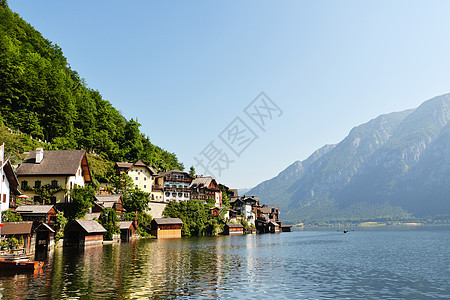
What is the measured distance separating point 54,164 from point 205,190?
74.5 meters

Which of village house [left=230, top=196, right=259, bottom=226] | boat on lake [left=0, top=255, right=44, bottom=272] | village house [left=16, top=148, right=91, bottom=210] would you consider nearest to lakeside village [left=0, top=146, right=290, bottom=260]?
village house [left=16, top=148, right=91, bottom=210]

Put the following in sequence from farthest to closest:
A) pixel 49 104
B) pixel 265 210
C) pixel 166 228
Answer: pixel 265 210 < pixel 166 228 < pixel 49 104

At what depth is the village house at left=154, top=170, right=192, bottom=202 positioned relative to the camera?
12238 centimetres

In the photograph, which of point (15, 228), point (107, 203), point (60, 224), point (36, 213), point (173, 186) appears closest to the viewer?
point (15, 228)

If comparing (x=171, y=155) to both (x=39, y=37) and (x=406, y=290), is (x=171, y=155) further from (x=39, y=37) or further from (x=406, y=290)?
(x=406, y=290)

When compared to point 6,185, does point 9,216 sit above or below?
below

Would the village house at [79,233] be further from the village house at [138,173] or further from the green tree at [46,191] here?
the village house at [138,173]

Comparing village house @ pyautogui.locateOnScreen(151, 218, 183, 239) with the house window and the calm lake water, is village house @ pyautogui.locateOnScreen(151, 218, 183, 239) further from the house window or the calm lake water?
the calm lake water

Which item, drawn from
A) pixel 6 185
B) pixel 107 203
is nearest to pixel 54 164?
pixel 107 203

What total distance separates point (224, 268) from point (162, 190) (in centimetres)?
8619

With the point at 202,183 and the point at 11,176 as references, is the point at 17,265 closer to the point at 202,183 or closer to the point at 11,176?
the point at 11,176

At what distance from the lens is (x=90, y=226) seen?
65875mm

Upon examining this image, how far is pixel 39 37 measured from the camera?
120750 mm

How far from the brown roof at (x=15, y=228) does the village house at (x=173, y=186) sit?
7784 cm
